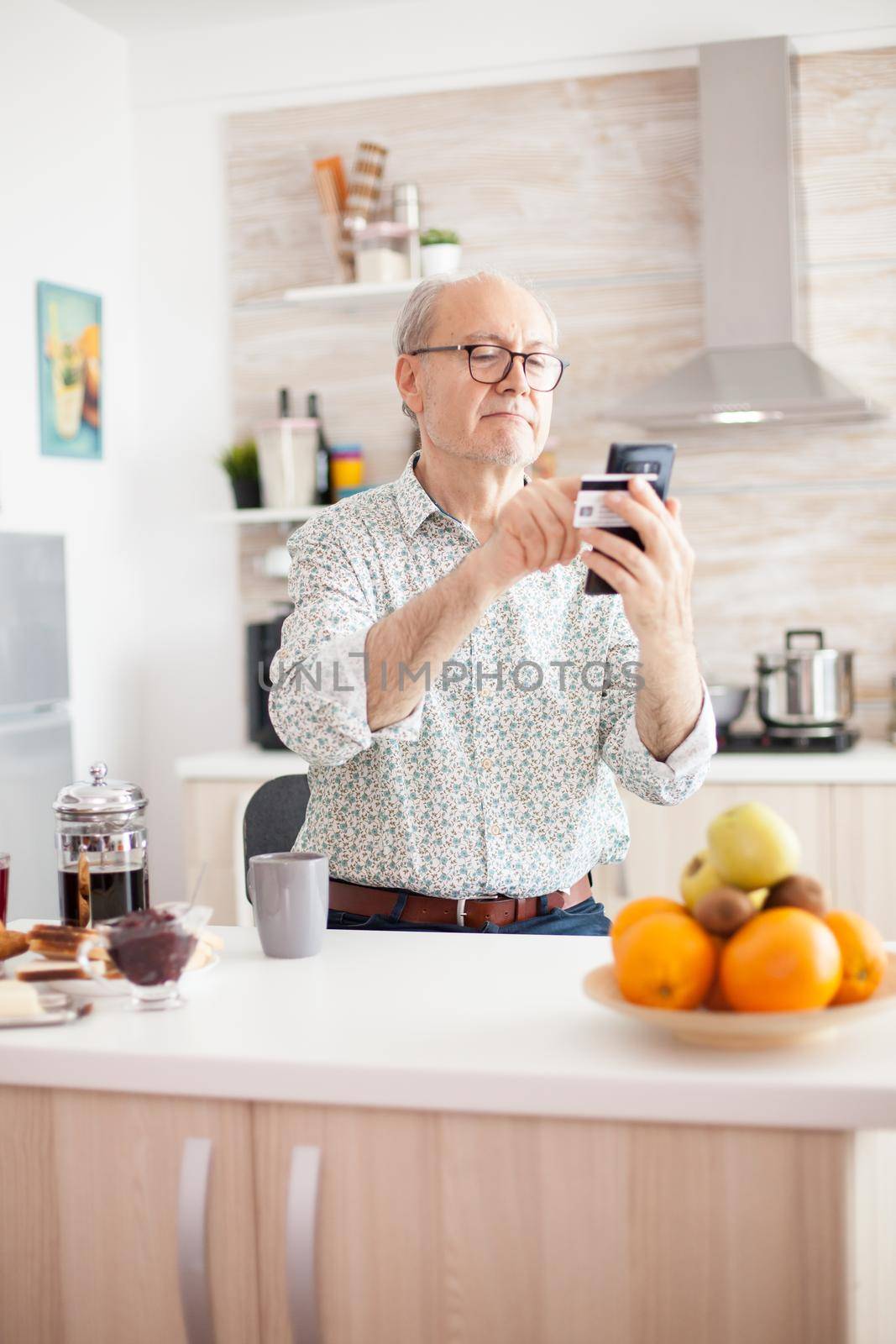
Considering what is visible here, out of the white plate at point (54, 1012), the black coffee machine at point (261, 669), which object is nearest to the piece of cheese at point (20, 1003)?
the white plate at point (54, 1012)

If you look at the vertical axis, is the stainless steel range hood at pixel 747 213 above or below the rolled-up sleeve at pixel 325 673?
above

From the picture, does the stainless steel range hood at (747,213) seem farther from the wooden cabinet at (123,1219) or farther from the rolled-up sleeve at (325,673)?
the wooden cabinet at (123,1219)

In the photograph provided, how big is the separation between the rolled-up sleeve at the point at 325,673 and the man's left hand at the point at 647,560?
0.30m

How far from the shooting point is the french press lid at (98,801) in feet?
5.05

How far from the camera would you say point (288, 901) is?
4.86ft

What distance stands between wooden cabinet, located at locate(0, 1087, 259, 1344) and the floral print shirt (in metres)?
0.58

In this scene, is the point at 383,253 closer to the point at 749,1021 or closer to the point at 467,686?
the point at 467,686

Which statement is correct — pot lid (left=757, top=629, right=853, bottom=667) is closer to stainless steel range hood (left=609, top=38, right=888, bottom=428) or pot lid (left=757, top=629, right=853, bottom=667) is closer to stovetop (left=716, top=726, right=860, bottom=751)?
stovetop (left=716, top=726, right=860, bottom=751)

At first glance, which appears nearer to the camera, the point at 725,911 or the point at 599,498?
the point at 725,911

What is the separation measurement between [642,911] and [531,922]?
2.11 ft

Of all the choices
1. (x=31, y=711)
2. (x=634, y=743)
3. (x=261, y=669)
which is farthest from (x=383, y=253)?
(x=634, y=743)

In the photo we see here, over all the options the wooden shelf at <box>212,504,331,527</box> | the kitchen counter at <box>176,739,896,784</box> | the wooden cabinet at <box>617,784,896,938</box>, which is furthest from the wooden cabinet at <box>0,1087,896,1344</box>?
the wooden shelf at <box>212,504,331,527</box>

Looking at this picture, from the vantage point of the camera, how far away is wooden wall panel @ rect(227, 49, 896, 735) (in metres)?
3.56

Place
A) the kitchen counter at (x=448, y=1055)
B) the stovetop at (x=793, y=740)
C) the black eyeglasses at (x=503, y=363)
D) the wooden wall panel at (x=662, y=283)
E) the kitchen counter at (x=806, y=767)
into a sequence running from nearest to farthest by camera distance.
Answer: the kitchen counter at (x=448, y=1055)
the black eyeglasses at (x=503, y=363)
the kitchen counter at (x=806, y=767)
the stovetop at (x=793, y=740)
the wooden wall panel at (x=662, y=283)
